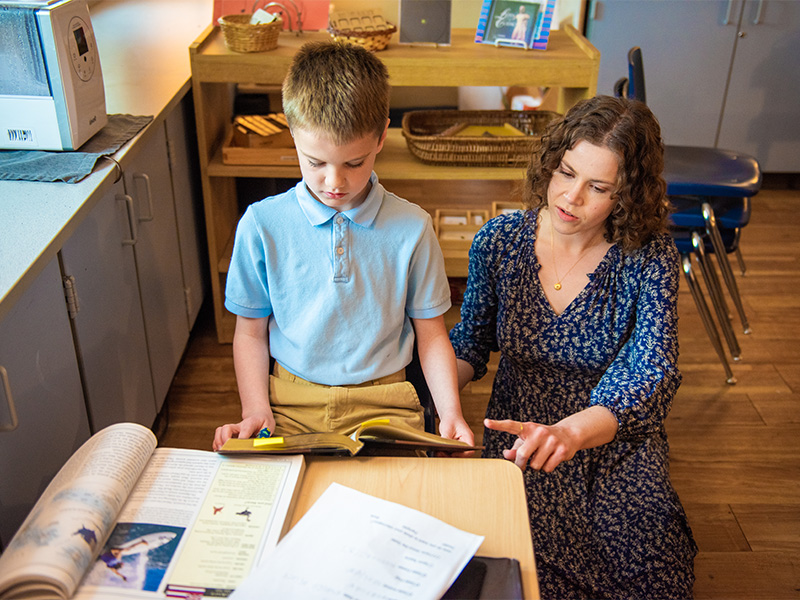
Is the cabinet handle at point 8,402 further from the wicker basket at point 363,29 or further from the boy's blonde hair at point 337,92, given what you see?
the wicker basket at point 363,29

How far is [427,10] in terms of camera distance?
2.32m

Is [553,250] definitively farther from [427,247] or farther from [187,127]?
[187,127]

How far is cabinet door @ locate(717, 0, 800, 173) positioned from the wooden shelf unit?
1544 millimetres

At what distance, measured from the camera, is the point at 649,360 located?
4.41ft

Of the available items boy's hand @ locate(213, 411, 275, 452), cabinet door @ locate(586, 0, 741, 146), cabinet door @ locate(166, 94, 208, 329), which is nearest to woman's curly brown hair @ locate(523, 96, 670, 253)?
boy's hand @ locate(213, 411, 275, 452)

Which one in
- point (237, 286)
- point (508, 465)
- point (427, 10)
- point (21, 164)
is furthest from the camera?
point (427, 10)

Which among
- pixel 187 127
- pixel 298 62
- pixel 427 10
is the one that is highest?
pixel 298 62

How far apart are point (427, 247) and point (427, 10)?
133 centimetres

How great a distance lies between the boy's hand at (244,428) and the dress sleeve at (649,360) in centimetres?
57

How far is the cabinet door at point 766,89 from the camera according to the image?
139 inches

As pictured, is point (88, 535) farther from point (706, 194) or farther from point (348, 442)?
point (706, 194)

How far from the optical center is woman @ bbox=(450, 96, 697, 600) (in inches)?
52.8

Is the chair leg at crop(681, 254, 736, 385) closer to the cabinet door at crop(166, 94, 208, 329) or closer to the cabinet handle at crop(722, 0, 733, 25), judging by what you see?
the cabinet door at crop(166, 94, 208, 329)

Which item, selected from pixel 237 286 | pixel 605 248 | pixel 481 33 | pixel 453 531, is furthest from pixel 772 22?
pixel 453 531
